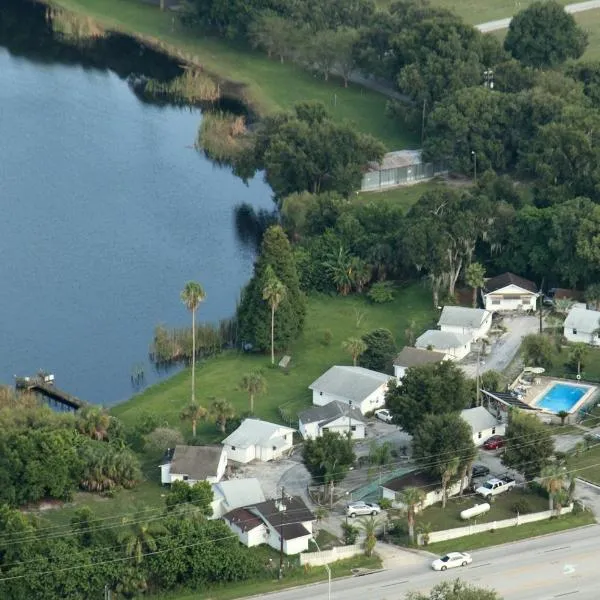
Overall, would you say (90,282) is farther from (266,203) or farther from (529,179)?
(529,179)

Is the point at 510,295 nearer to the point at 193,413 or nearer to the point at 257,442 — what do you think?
the point at 257,442

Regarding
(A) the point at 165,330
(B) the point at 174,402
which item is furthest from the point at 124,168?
(B) the point at 174,402

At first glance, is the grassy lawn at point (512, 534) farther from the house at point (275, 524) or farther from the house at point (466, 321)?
the house at point (466, 321)

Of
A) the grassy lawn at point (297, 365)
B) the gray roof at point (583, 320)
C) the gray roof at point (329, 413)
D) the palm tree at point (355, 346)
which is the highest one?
the gray roof at point (583, 320)

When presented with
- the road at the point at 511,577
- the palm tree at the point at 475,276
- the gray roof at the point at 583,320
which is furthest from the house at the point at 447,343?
the road at the point at 511,577

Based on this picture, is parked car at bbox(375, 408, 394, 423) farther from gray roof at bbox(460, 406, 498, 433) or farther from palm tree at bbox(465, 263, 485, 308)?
palm tree at bbox(465, 263, 485, 308)

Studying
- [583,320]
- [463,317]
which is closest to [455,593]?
[463,317]
